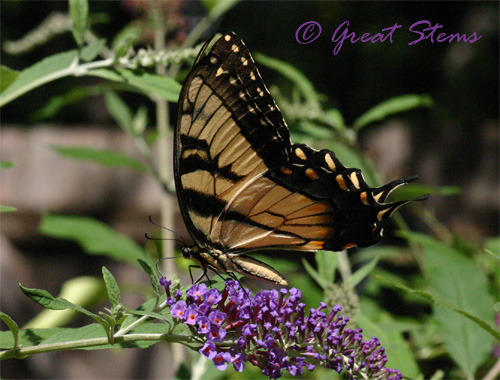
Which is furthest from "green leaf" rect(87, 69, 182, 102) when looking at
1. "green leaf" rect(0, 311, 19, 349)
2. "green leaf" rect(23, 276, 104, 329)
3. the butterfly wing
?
"green leaf" rect(23, 276, 104, 329)

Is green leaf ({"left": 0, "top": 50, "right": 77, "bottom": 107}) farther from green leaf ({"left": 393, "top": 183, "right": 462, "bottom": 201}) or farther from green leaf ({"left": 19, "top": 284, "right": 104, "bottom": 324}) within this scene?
green leaf ({"left": 393, "top": 183, "right": 462, "bottom": 201})

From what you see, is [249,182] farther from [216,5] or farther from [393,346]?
[216,5]

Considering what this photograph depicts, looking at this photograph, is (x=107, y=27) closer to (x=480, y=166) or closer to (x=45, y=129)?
(x=45, y=129)

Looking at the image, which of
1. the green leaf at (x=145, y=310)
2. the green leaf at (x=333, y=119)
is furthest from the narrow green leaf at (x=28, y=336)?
the green leaf at (x=333, y=119)

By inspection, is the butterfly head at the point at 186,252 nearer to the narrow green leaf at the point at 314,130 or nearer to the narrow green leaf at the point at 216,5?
the narrow green leaf at the point at 314,130

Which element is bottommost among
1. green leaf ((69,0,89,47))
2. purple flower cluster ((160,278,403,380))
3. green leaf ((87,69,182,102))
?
purple flower cluster ((160,278,403,380))

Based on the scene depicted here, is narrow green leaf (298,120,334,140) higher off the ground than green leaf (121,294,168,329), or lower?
higher

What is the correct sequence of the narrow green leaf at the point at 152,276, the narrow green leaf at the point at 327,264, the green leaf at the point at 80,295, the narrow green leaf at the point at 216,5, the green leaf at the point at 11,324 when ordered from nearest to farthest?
the green leaf at the point at 11,324
the narrow green leaf at the point at 152,276
the narrow green leaf at the point at 327,264
the narrow green leaf at the point at 216,5
the green leaf at the point at 80,295
